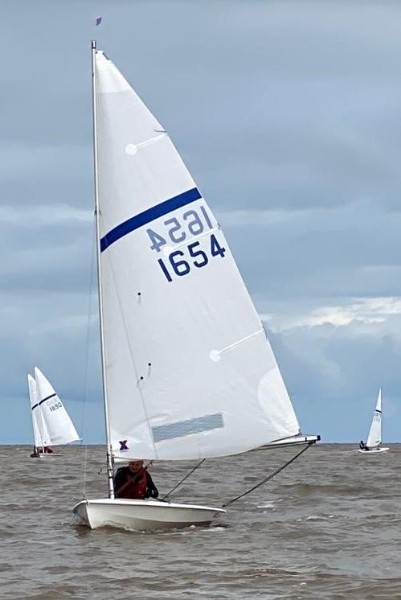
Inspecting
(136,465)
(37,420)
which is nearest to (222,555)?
(136,465)

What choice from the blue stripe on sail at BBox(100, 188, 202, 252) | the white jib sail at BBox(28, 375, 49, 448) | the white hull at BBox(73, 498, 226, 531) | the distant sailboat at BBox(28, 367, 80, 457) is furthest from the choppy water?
the white jib sail at BBox(28, 375, 49, 448)

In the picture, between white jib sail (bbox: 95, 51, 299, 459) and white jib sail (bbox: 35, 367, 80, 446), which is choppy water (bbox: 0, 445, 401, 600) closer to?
white jib sail (bbox: 95, 51, 299, 459)

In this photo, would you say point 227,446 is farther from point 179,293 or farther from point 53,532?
point 53,532

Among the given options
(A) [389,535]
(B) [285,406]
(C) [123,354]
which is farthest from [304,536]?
(C) [123,354]

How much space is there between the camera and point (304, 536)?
23328 mm

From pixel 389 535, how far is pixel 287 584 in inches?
247

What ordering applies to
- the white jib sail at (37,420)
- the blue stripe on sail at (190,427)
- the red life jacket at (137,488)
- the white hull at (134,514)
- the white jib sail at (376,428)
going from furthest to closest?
the white jib sail at (376,428)
the white jib sail at (37,420)
the red life jacket at (137,488)
the blue stripe on sail at (190,427)
the white hull at (134,514)

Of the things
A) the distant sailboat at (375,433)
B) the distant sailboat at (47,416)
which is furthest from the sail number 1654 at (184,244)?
the distant sailboat at (375,433)

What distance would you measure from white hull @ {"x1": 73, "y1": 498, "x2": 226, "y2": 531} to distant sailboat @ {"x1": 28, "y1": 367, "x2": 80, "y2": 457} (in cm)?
4701

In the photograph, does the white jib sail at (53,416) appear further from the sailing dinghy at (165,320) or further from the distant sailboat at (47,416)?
the sailing dinghy at (165,320)

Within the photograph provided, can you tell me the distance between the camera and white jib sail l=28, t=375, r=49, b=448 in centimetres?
6969

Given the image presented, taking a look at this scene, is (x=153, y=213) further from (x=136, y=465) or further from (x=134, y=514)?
(x=134, y=514)

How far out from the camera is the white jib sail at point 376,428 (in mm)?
81375

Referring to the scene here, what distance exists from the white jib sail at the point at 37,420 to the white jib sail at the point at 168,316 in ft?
158
